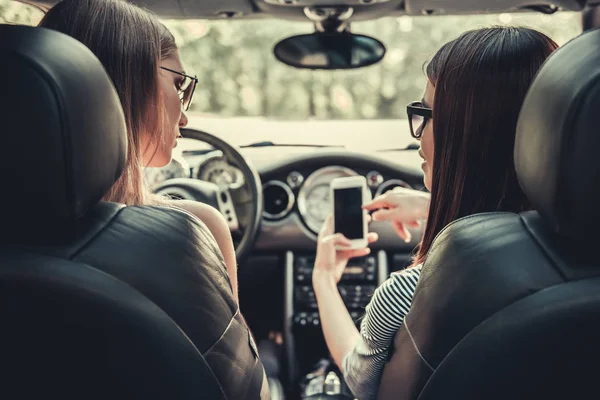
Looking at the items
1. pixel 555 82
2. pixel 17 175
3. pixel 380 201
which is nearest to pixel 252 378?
pixel 17 175

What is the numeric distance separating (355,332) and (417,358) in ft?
2.44

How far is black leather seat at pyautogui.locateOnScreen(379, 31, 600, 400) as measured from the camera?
113 cm

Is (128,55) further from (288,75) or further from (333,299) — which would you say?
(288,75)

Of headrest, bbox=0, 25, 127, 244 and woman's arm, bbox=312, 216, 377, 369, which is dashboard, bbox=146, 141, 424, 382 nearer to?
woman's arm, bbox=312, 216, 377, 369

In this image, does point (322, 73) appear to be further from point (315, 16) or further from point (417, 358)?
point (417, 358)

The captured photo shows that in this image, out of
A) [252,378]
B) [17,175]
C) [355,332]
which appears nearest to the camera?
[17,175]

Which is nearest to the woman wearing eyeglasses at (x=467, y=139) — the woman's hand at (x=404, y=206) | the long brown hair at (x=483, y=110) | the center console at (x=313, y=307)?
the long brown hair at (x=483, y=110)

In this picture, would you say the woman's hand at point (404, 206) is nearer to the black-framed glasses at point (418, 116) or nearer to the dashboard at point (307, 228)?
the black-framed glasses at point (418, 116)

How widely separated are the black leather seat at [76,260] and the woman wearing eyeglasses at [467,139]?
1.78 ft

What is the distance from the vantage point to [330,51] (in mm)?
3229

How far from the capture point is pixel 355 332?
2221 mm

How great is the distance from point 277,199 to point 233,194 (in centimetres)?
29

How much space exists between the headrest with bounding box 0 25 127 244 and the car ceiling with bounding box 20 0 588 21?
5.83 feet

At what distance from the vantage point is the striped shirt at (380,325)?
5.67 ft
